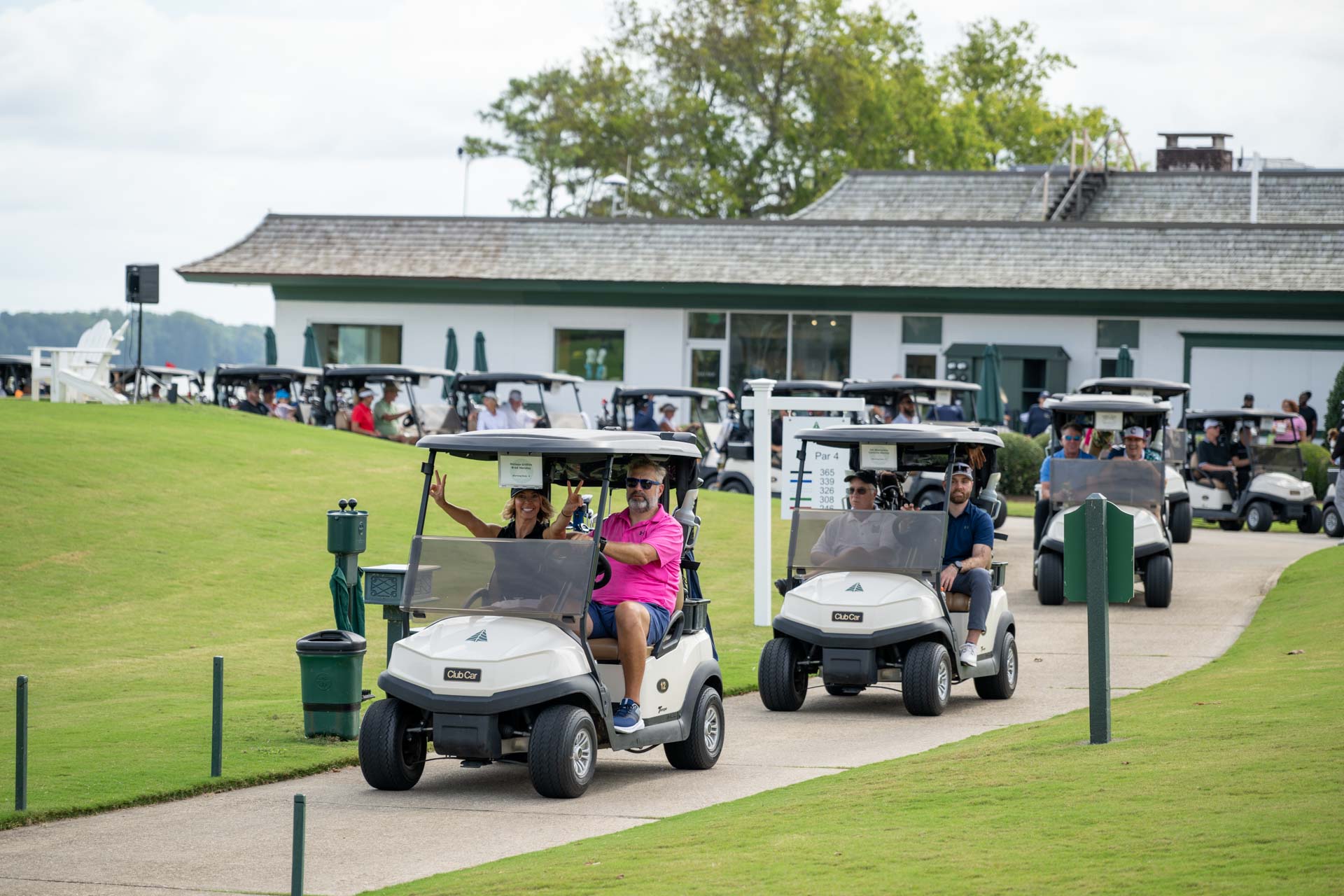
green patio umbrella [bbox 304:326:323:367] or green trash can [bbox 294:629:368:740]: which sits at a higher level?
green patio umbrella [bbox 304:326:323:367]

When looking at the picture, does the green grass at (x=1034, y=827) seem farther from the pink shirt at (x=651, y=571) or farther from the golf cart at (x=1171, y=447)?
the golf cart at (x=1171, y=447)

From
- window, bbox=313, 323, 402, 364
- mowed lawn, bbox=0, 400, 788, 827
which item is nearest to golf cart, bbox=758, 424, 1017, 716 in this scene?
mowed lawn, bbox=0, 400, 788, 827

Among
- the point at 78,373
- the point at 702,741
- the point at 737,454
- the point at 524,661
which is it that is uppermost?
→ the point at 78,373

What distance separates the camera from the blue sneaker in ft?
27.7

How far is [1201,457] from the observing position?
24.5m

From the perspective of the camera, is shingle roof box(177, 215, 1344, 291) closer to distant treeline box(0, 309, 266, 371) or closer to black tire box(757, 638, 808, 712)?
black tire box(757, 638, 808, 712)

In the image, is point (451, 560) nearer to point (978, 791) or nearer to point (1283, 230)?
point (978, 791)

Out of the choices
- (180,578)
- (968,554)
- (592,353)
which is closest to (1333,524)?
(968,554)

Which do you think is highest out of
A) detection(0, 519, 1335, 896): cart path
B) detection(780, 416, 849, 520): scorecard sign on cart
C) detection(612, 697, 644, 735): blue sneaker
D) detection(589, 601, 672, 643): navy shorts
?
detection(780, 416, 849, 520): scorecard sign on cart

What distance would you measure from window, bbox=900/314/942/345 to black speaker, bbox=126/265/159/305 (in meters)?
15.8

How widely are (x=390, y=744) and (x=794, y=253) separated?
93.8 feet

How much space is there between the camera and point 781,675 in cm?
1104

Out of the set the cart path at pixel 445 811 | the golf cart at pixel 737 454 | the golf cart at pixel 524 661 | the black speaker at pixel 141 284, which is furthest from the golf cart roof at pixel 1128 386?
the golf cart at pixel 524 661

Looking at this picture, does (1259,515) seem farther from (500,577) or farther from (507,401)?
(500,577)
